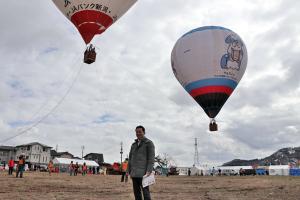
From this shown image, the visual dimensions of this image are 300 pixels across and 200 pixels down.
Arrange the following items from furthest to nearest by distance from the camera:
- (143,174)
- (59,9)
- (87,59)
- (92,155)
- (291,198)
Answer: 1. (92,155)
2. (59,9)
3. (87,59)
4. (291,198)
5. (143,174)

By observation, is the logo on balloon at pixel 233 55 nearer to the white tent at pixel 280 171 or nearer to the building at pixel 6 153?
the white tent at pixel 280 171

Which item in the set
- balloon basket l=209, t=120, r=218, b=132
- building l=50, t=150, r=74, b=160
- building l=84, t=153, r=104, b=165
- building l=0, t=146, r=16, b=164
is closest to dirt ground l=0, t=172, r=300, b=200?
balloon basket l=209, t=120, r=218, b=132

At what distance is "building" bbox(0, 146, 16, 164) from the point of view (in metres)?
106

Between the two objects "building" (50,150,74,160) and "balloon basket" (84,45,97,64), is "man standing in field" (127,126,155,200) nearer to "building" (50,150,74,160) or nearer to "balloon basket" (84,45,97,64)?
"balloon basket" (84,45,97,64)

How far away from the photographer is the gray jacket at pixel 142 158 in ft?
24.1

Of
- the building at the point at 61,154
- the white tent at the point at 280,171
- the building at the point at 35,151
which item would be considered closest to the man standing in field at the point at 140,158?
the white tent at the point at 280,171

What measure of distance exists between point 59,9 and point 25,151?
9395 centimetres

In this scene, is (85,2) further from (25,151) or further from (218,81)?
(25,151)

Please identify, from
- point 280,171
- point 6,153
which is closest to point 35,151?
point 6,153

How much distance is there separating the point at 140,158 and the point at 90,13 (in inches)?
408

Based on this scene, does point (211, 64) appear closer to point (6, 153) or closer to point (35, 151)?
point (35, 151)

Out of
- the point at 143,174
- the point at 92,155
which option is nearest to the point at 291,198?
the point at 143,174

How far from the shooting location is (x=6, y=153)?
107 metres

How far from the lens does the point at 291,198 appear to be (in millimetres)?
11977
